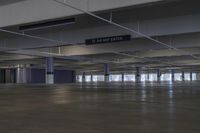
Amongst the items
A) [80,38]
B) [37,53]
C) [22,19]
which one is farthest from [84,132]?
[37,53]

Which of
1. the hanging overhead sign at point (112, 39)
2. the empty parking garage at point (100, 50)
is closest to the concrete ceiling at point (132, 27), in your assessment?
the empty parking garage at point (100, 50)

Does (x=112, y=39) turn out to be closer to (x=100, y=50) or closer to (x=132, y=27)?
(x=132, y=27)

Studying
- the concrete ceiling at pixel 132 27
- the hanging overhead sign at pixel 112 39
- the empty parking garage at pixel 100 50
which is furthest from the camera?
the hanging overhead sign at pixel 112 39

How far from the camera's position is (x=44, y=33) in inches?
896

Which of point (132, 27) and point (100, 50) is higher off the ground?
point (132, 27)

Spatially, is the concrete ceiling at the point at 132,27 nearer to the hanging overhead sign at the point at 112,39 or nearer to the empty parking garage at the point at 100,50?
the empty parking garage at the point at 100,50

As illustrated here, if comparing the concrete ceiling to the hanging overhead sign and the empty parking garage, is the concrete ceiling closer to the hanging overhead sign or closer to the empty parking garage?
the empty parking garage

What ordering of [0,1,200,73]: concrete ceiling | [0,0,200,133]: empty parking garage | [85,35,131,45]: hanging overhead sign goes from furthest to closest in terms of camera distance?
[85,35,131,45]: hanging overhead sign
[0,1,200,73]: concrete ceiling
[0,0,200,133]: empty parking garage

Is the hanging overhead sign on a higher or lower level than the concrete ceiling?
lower

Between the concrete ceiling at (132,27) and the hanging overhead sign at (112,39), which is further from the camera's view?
the hanging overhead sign at (112,39)

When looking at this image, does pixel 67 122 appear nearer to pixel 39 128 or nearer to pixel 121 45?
pixel 39 128

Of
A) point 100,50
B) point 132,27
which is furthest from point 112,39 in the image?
point 100,50

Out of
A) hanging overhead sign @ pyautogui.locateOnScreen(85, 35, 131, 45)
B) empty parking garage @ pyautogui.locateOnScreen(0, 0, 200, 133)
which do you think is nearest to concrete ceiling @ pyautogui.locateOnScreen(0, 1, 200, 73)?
empty parking garage @ pyautogui.locateOnScreen(0, 0, 200, 133)

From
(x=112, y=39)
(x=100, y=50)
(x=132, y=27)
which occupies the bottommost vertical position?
(x=112, y=39)
